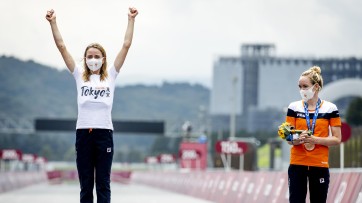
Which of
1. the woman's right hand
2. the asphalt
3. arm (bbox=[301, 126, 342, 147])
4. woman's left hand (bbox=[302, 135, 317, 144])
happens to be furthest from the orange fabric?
the asphalt

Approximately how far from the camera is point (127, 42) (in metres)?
12.7

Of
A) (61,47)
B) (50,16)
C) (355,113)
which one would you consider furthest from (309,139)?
(355,113)

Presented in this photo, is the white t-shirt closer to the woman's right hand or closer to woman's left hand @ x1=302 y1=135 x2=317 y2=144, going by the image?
the woman's right hand

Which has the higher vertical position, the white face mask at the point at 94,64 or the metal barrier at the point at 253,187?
the white face mask at the point at 94,64

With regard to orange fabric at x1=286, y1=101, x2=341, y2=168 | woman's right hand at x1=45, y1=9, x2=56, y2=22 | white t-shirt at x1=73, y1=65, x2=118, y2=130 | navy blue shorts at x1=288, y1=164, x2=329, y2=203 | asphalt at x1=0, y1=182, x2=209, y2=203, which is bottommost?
asphalt at x1=0, y1=182, x2=209, y2=203

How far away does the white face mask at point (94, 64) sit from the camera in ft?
40.2

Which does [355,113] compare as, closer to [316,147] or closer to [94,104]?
[94,104]

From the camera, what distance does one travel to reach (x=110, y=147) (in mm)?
12344

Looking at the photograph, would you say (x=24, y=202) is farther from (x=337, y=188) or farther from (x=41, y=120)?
(x=41, y=120)

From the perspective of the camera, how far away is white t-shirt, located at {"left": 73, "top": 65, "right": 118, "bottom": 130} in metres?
12.2

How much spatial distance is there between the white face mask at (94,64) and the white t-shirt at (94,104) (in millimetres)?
153

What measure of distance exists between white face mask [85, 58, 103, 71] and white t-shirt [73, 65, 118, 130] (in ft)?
0.50

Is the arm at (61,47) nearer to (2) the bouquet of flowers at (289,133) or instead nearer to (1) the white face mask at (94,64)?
(1) the white face mask at (94,64)

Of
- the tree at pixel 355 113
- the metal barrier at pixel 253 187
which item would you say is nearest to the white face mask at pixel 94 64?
the metal barrier at pixel 253 187
